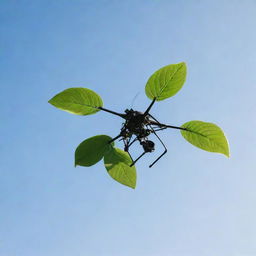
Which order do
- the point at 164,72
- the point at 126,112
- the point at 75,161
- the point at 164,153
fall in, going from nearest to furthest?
the point at 126,112 → the point at 164,153 → the point at 164,72 → the point at 75,161

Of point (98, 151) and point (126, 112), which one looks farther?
point (98, 151)

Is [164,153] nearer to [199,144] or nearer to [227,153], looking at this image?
[199,144]

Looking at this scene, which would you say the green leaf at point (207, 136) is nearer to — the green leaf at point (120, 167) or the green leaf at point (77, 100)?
the green leaf at point (120, 167)

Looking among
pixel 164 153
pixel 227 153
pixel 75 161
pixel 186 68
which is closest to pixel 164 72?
pixel 186 68

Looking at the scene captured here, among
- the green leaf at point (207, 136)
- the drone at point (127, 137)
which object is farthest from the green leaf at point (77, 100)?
the green leaf at point (207, 136)

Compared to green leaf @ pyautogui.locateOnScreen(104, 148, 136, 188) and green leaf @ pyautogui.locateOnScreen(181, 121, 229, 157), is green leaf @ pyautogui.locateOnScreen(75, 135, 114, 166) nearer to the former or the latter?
green leaf @ pyautogui.locateOnScreen(104, 148, 136, 188)

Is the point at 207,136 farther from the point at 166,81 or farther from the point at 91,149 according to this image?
the point at 91,149

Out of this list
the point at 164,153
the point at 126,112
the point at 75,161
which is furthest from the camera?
the point at 75,161
